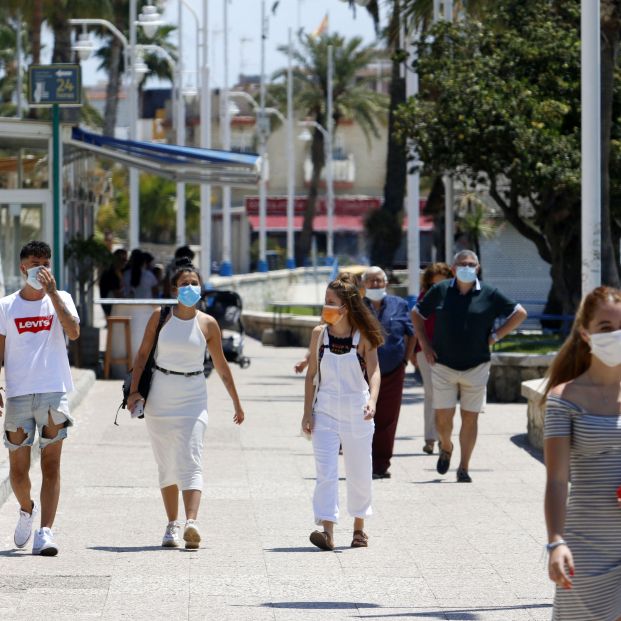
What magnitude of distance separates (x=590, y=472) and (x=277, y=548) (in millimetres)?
4283

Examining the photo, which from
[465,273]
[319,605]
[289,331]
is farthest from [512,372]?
[289,331]

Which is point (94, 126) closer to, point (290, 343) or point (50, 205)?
point (290, 343)

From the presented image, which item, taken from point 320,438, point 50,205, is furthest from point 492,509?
point 50,205

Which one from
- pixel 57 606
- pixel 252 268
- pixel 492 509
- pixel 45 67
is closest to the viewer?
pixel 57 606

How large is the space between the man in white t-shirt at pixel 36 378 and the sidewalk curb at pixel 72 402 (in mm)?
264

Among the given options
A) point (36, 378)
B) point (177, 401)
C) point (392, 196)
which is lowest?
point (177, 401)

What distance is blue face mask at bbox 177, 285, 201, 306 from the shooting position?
9031 millimetres

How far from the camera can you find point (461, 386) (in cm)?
1191

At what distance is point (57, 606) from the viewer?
24.0 feet

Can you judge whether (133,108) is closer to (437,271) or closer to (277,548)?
(437,271)

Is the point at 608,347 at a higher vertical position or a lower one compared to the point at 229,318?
higher

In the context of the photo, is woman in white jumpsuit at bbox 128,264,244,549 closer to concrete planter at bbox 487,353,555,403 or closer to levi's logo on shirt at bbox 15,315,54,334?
levi's logo on shirt at bbox 15,315,54,334

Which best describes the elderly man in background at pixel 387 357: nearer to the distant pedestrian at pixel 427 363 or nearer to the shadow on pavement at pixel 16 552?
the distant pedestrian at pixel 427 363

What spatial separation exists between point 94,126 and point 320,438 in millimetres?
66232
